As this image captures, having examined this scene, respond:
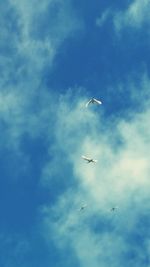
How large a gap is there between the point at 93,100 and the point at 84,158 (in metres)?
24.7

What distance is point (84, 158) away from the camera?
197375mm

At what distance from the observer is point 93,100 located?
180125 millimetres

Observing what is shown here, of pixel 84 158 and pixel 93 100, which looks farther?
pixel 84 158
